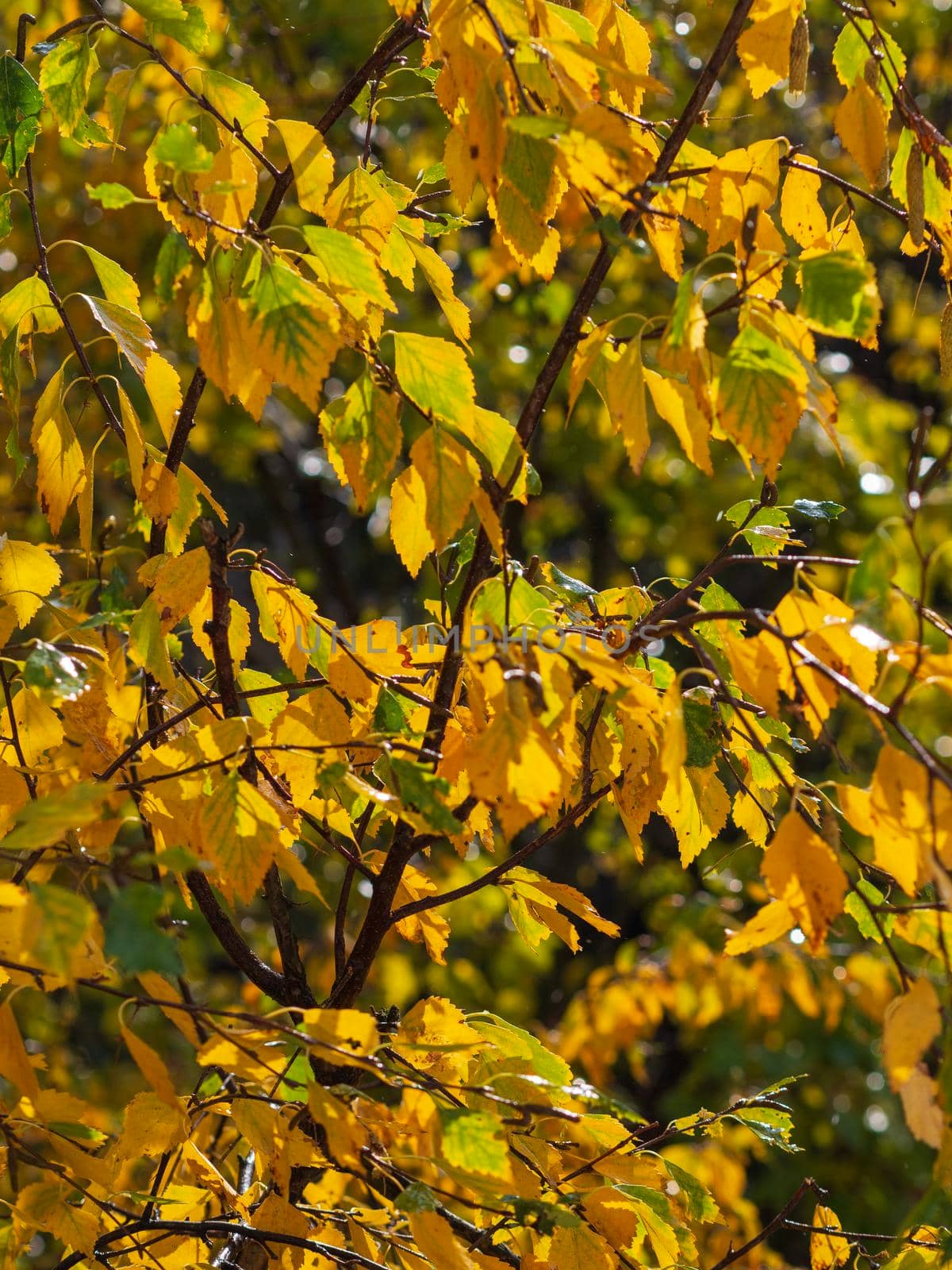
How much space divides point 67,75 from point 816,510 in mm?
780

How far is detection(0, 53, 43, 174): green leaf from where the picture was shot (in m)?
1.19

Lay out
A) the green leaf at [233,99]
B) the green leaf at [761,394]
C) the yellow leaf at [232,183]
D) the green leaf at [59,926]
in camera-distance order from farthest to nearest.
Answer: the green leaf at [233,99]
the yellow leaf at [232,183]
the green leaf at [761,394]
the green leaf at [59,926]

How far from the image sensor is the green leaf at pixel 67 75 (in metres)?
1.14

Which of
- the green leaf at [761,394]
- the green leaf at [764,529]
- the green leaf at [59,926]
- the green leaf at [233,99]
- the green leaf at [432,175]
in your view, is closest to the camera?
the green leaf at [59,926]

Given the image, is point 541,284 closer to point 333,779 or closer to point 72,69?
→ point 72,69

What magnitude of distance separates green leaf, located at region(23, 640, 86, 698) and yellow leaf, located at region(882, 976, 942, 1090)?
0.58m

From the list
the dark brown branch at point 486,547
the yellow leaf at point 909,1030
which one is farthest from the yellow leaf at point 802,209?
the yellow leaf at point 909,1030

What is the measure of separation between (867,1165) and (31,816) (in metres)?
5.35

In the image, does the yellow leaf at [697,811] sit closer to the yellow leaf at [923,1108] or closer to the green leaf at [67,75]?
the yellow leaf at [923,1108]

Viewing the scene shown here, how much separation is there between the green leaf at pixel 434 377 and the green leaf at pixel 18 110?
0.51 m

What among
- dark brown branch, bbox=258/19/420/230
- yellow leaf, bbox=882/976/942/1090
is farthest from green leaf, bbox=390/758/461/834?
dark brown branch, bbox=258/19/420/230

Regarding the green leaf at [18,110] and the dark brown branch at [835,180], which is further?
the green leaf at [18,110]

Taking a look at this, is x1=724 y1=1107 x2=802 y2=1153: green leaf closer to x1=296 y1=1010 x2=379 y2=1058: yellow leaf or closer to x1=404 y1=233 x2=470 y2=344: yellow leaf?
x1=296 y1=1010 x2=379 y2=1058: yellow leaf

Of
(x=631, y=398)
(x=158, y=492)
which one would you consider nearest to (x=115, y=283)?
(x=158, y=492)
